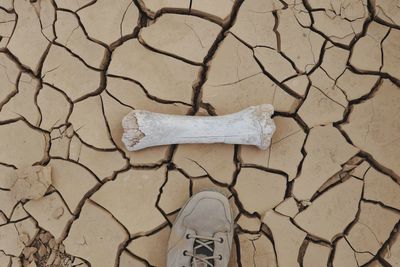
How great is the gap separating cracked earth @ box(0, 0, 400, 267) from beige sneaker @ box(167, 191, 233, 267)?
8cm

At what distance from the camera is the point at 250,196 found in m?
2.54

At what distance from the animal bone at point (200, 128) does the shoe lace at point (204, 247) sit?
1.61 feet

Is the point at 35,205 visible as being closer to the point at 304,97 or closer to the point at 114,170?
the point at 114,170

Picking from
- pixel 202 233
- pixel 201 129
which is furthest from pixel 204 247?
pixel 201 129

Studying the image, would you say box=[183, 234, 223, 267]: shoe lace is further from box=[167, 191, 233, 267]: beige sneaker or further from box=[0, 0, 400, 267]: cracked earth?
box=[0, 0, 400, 267]: cracked earth

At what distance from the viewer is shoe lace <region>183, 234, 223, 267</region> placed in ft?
7.94

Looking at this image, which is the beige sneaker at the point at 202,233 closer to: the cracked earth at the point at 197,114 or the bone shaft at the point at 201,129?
the cracked earth at the point at 197,114

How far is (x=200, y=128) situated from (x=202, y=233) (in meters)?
0.54

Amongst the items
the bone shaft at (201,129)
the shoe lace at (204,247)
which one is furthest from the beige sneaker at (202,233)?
the bone shaft at (201,129)

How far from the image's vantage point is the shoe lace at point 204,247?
7.94ft

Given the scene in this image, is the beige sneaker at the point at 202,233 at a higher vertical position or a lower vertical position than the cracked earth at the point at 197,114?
lower

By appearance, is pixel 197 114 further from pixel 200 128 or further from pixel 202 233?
pixel 202 233

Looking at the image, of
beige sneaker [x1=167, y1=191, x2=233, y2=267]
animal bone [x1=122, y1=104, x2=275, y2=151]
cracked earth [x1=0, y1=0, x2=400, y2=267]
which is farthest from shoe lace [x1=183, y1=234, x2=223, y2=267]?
animal bone [x1=122, y1=104, x2=275, y2=151]

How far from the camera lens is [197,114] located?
2.58m
